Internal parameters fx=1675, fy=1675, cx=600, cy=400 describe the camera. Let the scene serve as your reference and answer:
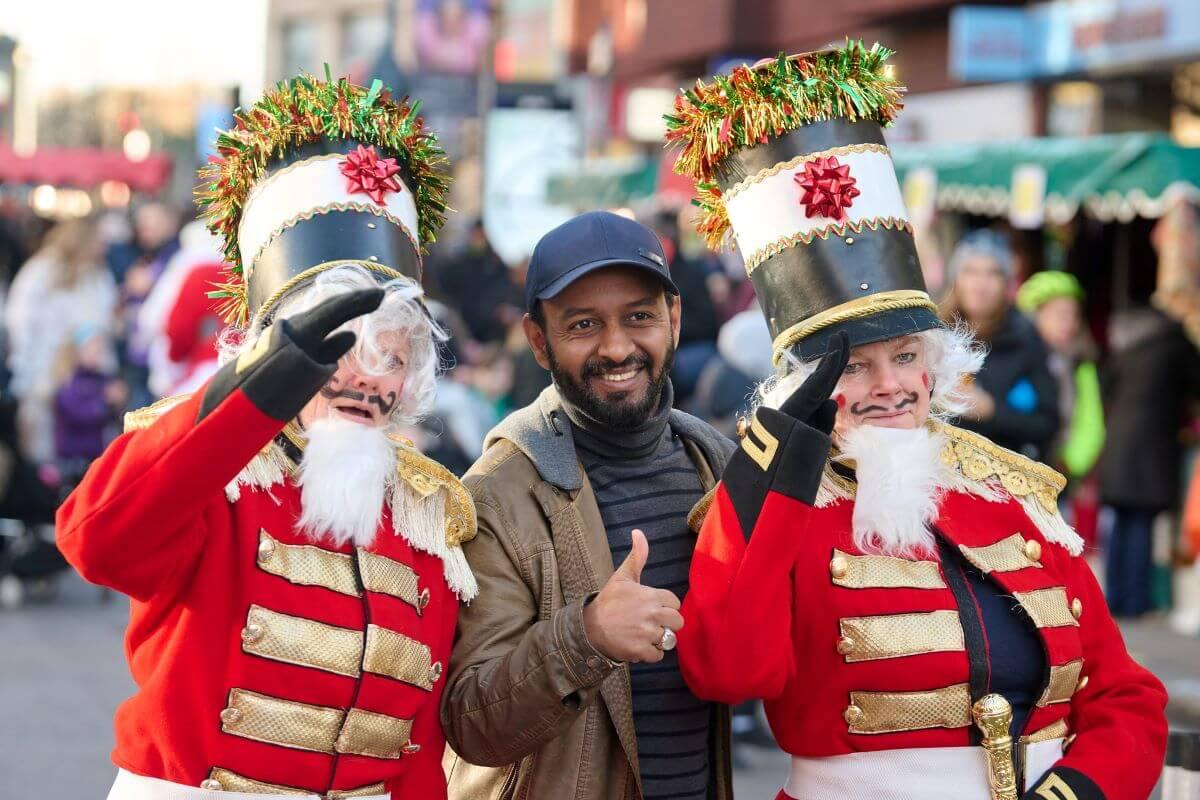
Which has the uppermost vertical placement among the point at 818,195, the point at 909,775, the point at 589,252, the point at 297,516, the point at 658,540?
the point at 818,195

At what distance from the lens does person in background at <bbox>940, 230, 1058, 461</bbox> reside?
22.8 ft

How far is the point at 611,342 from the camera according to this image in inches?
136

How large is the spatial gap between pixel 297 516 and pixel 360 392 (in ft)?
0.84

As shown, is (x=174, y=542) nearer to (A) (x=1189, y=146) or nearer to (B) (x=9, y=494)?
(B) (x=9, y=494)

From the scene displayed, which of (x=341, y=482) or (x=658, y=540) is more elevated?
(x=341, y=482)

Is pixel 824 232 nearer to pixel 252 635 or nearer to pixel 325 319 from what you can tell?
pixel 325 319

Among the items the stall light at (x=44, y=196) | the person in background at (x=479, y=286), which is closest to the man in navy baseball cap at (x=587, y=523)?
the person in background at (x=479, y=286)

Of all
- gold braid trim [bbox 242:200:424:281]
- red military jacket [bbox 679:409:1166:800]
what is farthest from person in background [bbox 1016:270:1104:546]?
gold braid trim [bbox 242:200:424:281]

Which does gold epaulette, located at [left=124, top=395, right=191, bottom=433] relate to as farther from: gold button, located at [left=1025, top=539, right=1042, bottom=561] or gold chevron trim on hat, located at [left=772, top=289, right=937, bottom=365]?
gold button, located at [left=1025, top=539, right=1042, bottom=561]

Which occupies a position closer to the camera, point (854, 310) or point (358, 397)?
point (358, 397)

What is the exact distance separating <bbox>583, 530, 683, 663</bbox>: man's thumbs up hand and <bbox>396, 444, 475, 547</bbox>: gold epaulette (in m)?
0.36

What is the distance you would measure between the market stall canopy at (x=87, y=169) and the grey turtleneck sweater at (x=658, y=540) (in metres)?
28.7

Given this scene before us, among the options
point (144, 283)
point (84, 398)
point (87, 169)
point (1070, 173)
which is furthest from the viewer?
point (87, 169)

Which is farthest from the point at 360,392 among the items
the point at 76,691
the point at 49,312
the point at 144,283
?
the point at 144,283
